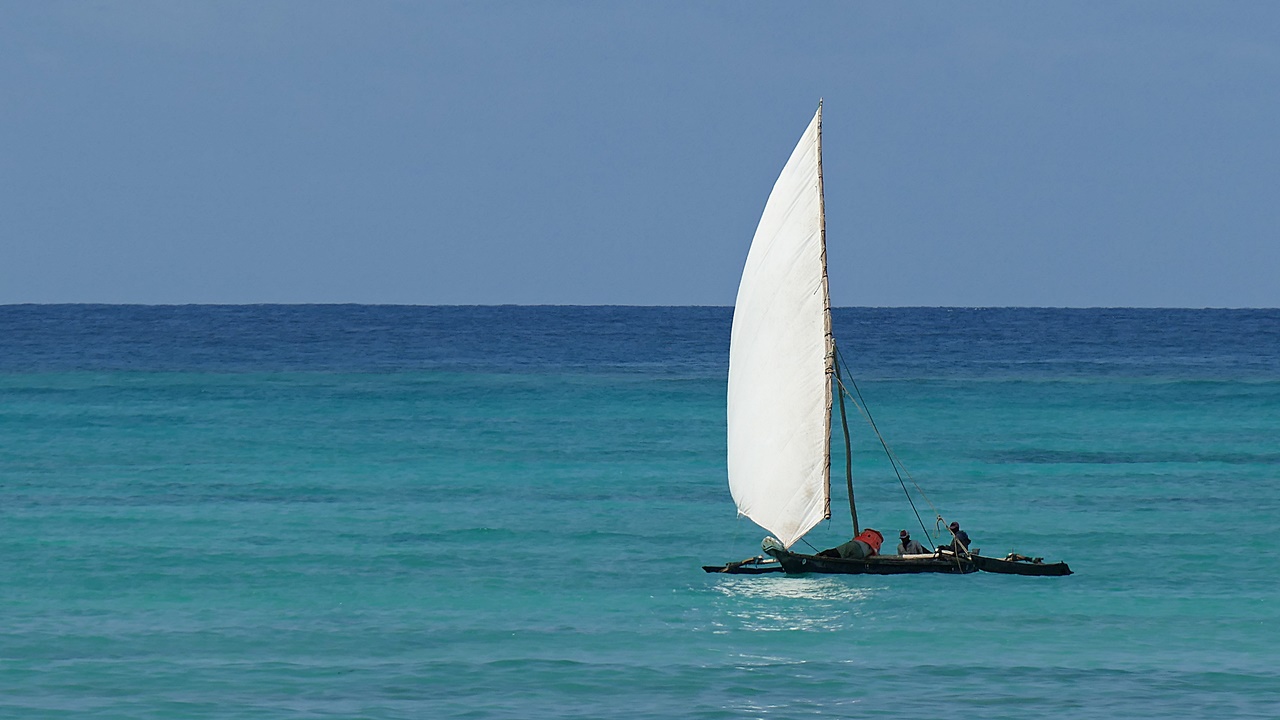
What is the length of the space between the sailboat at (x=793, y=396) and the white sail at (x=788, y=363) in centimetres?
2

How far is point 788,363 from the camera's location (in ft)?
112

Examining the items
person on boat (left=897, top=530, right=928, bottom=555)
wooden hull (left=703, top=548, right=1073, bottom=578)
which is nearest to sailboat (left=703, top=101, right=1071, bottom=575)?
wooden hull (left=703, top=548, right=1073, bottom=578)

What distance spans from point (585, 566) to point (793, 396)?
527cm

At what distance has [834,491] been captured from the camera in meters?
50.1

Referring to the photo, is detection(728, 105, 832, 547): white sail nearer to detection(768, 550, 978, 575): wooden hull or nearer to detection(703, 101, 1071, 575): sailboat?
detection(703, 101, 1071, 575): sailboat

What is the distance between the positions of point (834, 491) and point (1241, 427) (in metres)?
22.0

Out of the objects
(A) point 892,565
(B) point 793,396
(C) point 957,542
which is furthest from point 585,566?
(C) point 957,542

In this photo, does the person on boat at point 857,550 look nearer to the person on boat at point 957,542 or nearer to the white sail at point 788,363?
the white sail at point 788,363

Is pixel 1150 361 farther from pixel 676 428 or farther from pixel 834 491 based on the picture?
pixel 834 491

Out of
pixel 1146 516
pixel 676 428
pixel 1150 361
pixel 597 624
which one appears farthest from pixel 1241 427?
pixel 1150 361

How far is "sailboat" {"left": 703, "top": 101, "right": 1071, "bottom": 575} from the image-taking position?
32.9m

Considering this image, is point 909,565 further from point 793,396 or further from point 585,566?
point 585,566

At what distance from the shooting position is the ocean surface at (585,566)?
946 inches

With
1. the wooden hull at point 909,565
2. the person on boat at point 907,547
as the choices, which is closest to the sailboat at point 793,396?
the wooden hull at point 909,565
